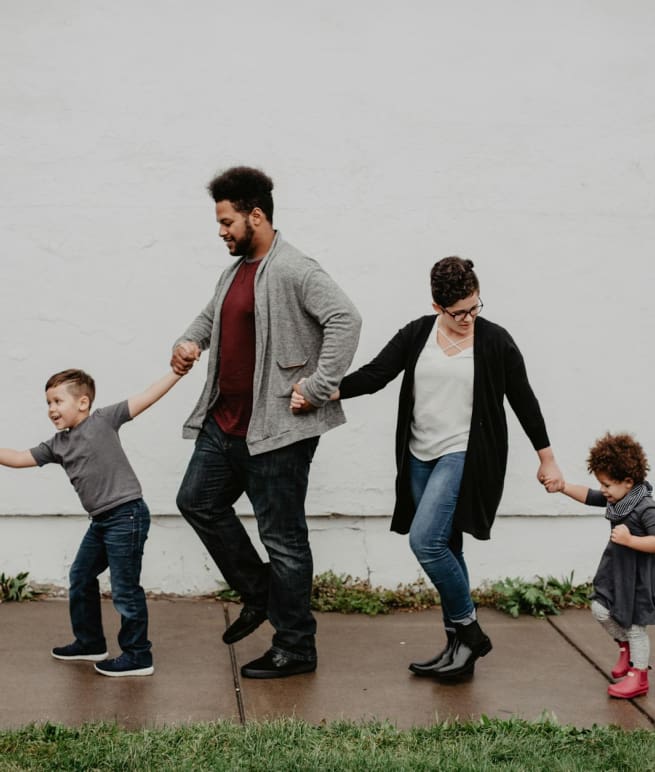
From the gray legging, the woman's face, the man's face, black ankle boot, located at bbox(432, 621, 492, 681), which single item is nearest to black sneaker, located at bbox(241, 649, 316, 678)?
black ankle boot, located at bbox(432, 621, 492, 681)

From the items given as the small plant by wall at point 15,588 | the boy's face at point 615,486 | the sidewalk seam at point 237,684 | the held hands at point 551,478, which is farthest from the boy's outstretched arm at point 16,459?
the boy's face at point 615,486

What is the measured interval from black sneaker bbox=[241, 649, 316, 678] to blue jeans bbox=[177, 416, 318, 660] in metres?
0.03

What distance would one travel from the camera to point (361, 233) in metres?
5.63

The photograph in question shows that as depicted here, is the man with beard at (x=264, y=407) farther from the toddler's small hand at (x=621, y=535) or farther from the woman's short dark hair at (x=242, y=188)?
the toddler's small hand at (x=621, y=535)

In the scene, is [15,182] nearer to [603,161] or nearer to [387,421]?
[387,421]

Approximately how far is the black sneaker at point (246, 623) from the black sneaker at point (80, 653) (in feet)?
1.76

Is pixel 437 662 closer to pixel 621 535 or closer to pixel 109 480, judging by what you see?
pixel 621 535

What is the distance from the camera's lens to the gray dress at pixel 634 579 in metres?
4.27

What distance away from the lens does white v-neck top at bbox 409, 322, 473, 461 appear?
4395 mm

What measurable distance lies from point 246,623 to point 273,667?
0.26 m

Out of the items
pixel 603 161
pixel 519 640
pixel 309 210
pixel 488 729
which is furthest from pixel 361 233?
pixel 488 729

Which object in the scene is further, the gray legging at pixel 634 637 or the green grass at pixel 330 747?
the gray legging at pixel 634 637

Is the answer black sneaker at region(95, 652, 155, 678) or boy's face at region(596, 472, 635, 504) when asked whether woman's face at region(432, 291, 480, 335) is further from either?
black sneaker at region(95, 652, 155, 678)

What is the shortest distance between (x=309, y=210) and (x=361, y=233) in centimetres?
29
